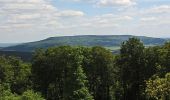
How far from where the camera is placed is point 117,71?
10225 centimetres

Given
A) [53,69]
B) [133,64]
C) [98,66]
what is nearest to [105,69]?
[98,66]

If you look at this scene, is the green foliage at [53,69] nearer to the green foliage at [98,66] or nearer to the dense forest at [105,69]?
the dense forest at [105,69]

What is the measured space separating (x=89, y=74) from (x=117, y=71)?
24.7 feet

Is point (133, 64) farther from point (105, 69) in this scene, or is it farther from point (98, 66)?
point (98, 66)

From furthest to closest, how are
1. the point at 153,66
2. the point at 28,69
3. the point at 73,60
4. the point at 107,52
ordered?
the point at 28,69
the point at 107,52
the point at 153,66
the point at 73,60

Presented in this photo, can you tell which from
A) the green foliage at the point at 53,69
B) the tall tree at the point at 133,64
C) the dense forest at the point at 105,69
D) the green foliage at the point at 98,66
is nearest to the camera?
the green foliage at the point at 53,69

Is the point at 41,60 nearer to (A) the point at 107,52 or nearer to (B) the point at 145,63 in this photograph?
(A) the point at 107,52

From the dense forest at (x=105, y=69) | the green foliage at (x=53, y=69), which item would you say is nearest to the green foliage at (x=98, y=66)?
the dense forest at (x=105, y=69)

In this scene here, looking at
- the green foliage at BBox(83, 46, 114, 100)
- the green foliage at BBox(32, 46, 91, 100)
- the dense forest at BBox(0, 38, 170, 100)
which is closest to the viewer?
the green foliage at BBox(32, 46, 91, 100)

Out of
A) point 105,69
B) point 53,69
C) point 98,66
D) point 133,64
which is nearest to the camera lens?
point 53,69

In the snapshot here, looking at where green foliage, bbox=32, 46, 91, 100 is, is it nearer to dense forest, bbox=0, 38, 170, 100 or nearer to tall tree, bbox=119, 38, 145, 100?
dense forest, bbox=0, 38, 170, 100

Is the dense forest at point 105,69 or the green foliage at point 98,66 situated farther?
the green foliage at point 98,66

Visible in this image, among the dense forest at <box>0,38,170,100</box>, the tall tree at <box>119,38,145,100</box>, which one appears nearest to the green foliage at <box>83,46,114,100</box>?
the dense forest at <box>0,38,170,100</box>

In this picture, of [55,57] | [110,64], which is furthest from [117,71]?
[55,57]
